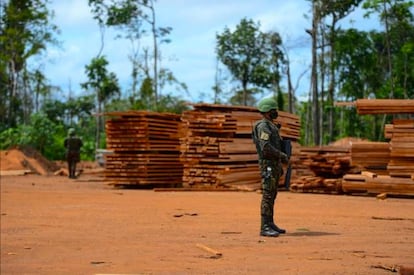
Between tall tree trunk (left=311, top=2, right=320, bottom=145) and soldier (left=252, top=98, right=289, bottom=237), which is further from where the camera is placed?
tall tree trunk (left=311, top=2, right=320, bottom=145)

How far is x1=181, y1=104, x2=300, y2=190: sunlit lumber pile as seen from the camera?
18.5 meters

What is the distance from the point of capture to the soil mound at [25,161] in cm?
3250

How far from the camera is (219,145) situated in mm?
18344

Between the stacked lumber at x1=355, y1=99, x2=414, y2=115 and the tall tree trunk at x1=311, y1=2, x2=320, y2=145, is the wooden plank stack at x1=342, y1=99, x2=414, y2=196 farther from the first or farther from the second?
the tall tree trunk at x1=311, y1=2, x2=320, y2=145

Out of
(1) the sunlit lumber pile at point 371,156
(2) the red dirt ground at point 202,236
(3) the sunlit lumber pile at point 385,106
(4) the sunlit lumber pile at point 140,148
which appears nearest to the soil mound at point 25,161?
(4) the sunlit lumber pile at point 140,148

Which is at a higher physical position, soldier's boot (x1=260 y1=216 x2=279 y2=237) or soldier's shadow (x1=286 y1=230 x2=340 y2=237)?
soldier's boot (x1=260 y1=216 x2=279 y2=237)

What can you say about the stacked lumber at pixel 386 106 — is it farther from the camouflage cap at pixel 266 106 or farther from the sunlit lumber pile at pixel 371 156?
the camouflage cap at pixel 266 106

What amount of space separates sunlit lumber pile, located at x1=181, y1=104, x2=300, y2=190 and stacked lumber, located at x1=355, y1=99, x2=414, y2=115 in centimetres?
333

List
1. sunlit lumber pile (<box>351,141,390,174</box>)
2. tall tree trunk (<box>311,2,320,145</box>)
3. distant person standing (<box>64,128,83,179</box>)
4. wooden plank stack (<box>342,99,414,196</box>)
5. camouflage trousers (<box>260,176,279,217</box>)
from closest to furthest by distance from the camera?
camouflage trousers (<box>260,176,279,217</box>), wooden plank stack (<box>342,99,414,196</box>), sunlit lumber pile (<box>351,141,390,174</box>), distant person standing (<box>64,128,83,179</box>), tall tree trunk (<box>311,2,320,145</box>)

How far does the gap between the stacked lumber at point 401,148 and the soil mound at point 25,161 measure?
815 inches

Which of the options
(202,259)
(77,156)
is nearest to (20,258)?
(202,259)

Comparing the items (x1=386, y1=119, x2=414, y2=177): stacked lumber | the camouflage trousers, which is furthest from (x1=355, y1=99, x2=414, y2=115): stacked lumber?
the camouflage trousers

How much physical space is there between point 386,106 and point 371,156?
175 cm

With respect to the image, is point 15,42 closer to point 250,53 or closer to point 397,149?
point 250,53
